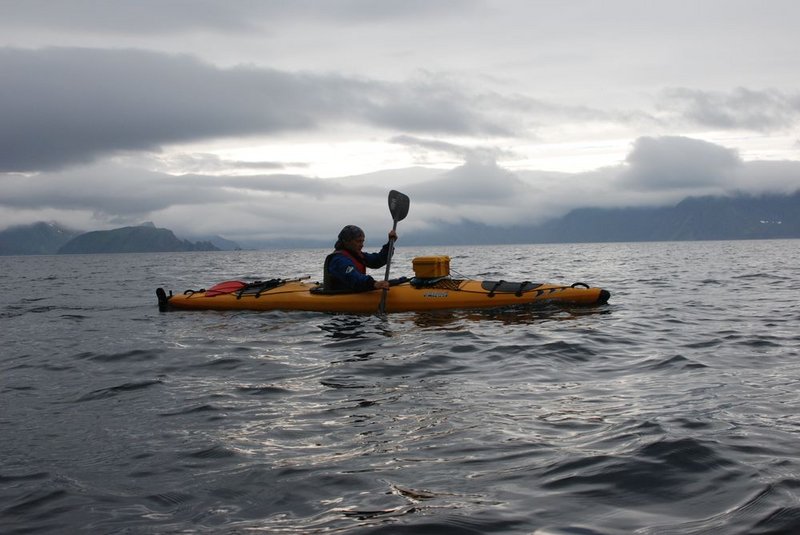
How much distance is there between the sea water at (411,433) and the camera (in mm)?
3662

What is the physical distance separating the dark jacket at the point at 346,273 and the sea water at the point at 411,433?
219 centimetres

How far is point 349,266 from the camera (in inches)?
493

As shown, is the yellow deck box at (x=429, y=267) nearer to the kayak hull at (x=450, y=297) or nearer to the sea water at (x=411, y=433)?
the kayak hull at (x=450, y=297)

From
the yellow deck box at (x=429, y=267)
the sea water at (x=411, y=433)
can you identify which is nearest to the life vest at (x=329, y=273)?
the yellow deck box at (x=429, y=267)

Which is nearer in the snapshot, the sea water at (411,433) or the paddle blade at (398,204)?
the sea water at (411,433)

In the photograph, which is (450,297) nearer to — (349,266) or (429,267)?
(429,267)

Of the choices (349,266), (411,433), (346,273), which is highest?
(349,266)

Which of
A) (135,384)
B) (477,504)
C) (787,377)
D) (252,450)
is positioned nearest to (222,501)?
(252,450)

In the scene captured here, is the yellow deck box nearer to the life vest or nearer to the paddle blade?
the life vest

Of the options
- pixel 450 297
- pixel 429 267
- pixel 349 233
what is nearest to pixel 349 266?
pixel 349 233

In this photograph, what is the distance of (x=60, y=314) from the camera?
1526 cm

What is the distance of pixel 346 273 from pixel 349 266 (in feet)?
0.46

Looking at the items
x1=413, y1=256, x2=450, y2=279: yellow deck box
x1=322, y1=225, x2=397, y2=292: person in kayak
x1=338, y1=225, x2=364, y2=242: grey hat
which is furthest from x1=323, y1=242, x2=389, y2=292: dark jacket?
x1=413, y1=256, x2=450, y2=279: yellow deck box

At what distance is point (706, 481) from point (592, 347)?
4.75 m
